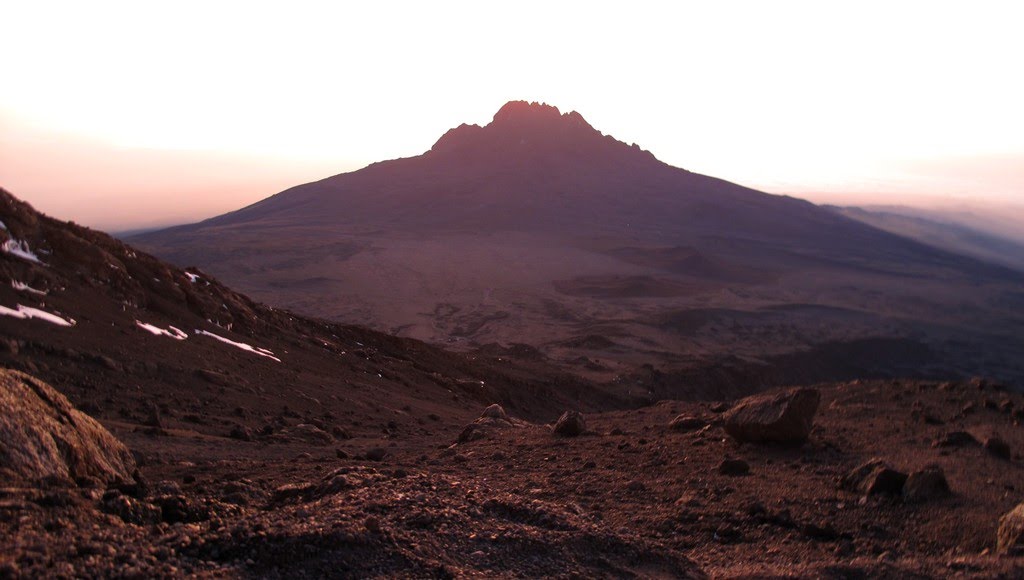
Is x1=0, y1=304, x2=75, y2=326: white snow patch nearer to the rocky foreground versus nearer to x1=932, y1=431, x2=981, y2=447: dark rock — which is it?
the rocky foreground

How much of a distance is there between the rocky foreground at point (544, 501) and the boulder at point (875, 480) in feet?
0.06

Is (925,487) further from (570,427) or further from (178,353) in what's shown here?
(178,353)

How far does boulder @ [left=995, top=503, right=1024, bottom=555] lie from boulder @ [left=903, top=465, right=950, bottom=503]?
0.86 metres

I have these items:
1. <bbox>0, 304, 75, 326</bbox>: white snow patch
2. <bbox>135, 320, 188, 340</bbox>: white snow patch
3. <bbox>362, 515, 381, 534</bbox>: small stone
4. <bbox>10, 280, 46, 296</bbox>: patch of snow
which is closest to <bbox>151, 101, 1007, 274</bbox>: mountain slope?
<bbox>135, 320, 188, 340</bbox>: white snow patch

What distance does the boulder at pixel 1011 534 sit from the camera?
4.88 metres

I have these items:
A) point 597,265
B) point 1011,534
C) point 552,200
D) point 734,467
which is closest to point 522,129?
point 552,200

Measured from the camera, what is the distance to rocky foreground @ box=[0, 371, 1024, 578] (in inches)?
148

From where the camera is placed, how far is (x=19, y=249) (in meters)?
12.1

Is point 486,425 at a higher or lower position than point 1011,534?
lower

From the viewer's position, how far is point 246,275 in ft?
177

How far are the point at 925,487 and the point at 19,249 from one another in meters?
12.3

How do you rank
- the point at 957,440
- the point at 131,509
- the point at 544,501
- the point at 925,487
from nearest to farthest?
1. the point at 131,509
2. the point at 544,501
3. the point at 925,487
4. the point at 957,440

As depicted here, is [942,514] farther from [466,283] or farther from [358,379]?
[466,283]

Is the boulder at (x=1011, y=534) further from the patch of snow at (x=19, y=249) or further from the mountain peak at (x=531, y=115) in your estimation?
the mountain peak at (x=531, y=115)
